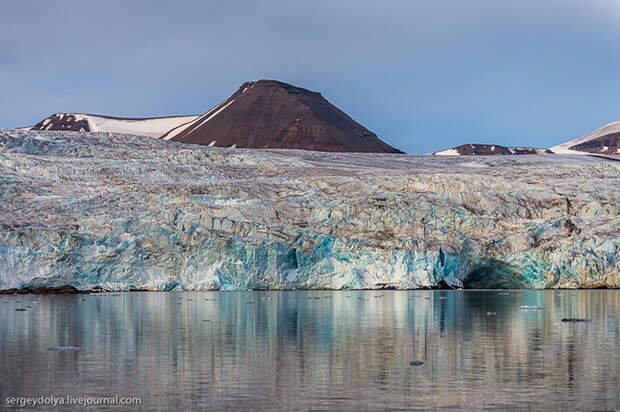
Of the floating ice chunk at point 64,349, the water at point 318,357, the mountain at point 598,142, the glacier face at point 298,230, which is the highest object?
the mountain at point 598,142

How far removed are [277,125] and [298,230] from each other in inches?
3999

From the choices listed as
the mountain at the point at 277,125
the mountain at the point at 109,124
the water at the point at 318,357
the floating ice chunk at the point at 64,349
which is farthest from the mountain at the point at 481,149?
the floating ice chunk at the point at 64,349

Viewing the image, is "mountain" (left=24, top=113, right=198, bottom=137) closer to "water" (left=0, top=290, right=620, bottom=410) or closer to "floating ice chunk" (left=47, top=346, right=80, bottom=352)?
"water" (left=0, top=290, right=620, bottom=410)

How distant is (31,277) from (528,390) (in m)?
24.6

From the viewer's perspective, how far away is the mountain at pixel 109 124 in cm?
13700

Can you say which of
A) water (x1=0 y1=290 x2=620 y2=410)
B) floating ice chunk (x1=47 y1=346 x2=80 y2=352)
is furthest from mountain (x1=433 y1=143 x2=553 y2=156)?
floating ice chunk (x1=47 y1=346 x2=80 y2=352)

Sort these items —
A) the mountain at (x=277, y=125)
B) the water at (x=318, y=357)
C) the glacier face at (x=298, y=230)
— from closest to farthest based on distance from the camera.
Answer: the water at (x=318, y=357), the glacier face at (x=298, y=230), the mountain at (x=277, y=125)

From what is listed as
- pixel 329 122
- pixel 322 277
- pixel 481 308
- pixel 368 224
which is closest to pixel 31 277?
pixel 322 277

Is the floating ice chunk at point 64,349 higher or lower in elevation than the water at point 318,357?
higher

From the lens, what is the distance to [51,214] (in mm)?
34156

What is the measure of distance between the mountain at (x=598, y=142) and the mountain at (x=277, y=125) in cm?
3314

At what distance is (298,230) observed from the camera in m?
34.6

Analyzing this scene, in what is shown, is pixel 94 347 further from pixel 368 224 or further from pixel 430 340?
pixel 368 224

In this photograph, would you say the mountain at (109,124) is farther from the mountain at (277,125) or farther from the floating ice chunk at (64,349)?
the floating ice chunk at (64,349)
